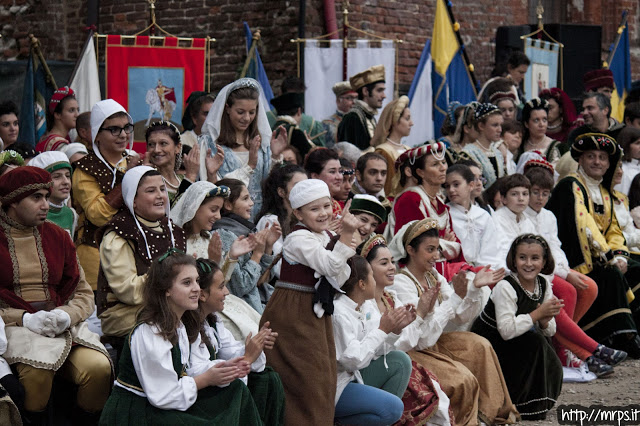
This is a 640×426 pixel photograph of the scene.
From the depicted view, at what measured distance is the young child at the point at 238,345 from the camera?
488 cm

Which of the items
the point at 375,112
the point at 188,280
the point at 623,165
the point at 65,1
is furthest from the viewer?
the point at 65,1

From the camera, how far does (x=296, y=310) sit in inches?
207

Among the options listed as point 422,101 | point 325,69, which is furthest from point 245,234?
point 422,101

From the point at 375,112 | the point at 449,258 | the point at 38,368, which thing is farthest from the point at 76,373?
the point at 375,112

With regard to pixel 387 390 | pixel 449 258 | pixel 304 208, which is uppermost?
pixel 304 208

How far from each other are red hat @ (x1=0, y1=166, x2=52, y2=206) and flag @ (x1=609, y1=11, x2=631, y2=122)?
30.7ft

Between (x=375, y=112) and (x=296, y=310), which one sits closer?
(x=296, y=310)

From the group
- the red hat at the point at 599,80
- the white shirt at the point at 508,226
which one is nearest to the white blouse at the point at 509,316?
the white shirt at the point at 508,226

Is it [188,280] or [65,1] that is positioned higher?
[65,1]

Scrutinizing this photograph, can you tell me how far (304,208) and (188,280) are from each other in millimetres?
1029

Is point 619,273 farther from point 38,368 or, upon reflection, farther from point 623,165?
point 38,368

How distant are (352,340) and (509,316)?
1.66 meters

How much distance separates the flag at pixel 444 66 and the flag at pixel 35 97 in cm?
420

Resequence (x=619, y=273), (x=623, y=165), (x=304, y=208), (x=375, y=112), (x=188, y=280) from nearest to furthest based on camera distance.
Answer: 1. (x=188, y=280)
2. (x=304, y=208)
3. (x=619, y=273)
4. (x=375, y=112)
5. (x=623, y=165)
